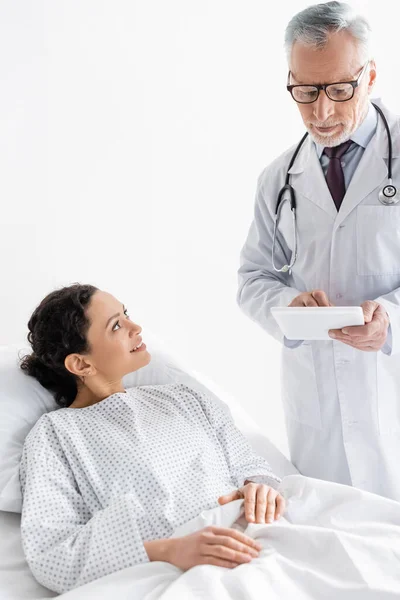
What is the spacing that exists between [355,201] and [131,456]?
884 millimetres

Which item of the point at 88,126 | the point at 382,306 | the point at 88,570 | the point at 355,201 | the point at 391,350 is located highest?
the point at 88,126

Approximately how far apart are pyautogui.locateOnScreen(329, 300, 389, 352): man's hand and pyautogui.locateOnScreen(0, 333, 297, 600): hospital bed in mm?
571

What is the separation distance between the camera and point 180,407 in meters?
2.07

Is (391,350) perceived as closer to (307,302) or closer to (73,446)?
(307,302)

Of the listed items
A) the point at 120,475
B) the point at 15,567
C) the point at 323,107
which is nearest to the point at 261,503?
the point at 120,475

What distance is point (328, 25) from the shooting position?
184 centimetres

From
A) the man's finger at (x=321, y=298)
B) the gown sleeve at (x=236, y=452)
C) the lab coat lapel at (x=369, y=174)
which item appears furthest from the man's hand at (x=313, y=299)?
the gown sleeve at (x=236, y=452)

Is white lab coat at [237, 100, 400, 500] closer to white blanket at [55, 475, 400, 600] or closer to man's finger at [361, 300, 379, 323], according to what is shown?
man's finger at [361, 300, 379, 323]

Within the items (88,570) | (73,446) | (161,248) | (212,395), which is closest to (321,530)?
(88,570)

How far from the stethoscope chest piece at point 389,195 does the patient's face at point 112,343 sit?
750 millimetres

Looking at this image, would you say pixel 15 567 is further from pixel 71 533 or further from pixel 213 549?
pixel 213 549

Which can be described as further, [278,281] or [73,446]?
[278,281]

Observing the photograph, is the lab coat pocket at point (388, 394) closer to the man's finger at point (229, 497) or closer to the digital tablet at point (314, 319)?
the digital tablet at point (314, 319)

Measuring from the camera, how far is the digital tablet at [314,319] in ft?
5.49
